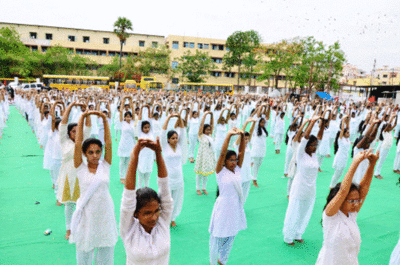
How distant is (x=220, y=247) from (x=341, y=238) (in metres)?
1.38

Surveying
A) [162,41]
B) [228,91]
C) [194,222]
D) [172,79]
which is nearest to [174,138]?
[194,222]

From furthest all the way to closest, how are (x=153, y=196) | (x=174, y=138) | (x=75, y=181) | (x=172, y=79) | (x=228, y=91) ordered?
(x=172, y=79)
(x=228, y=91)
(x=174, y=138)
(x=75, y=181)
(x=153, y=196)

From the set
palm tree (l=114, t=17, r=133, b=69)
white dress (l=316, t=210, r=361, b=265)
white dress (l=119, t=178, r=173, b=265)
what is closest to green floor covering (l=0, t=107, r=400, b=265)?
white dress (l=316, t=210, r=361, b=265)

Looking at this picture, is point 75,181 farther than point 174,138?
No

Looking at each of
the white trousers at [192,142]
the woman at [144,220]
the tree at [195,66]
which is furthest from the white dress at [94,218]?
the tree at [195,66]

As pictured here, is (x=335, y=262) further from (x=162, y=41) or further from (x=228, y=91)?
(x=162, y=41)

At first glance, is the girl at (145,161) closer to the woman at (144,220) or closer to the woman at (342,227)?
the woman at (144,220)

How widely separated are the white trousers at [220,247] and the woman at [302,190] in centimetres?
117

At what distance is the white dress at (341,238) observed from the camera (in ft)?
7.29

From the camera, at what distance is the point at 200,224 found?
440 centimetres

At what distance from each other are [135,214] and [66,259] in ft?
7.24

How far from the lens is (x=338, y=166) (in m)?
5.90

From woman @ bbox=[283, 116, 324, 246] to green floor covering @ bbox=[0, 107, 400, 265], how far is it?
30 centimetres

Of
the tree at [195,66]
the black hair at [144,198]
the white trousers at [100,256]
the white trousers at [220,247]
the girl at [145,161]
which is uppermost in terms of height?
the tree at [195,66]
